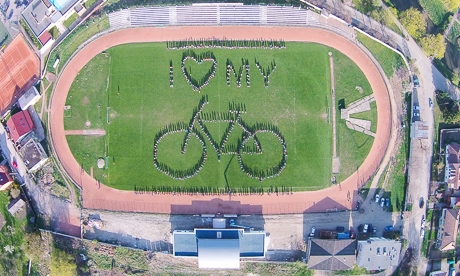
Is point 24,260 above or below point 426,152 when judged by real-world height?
below

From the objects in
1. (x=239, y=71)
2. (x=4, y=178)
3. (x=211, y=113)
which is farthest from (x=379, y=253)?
(x=4, y=178)

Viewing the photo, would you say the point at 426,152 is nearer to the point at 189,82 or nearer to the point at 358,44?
the point at 358,44

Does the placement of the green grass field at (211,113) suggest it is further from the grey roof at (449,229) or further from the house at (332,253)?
the grey roof at (449,229)

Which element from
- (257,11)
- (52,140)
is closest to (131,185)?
(52,140)

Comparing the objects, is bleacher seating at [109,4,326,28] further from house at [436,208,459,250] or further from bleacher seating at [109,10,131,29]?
house at [436,208,459,250]

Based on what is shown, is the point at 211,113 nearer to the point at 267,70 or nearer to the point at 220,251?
the point at 267,70

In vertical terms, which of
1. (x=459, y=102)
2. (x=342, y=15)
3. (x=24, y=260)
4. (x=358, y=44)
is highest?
(x=342, y=15)

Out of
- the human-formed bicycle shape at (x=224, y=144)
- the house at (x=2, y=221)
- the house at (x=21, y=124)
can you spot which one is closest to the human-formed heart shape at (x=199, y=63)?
the human-formed bicycle shape at (x=224, y=144)
